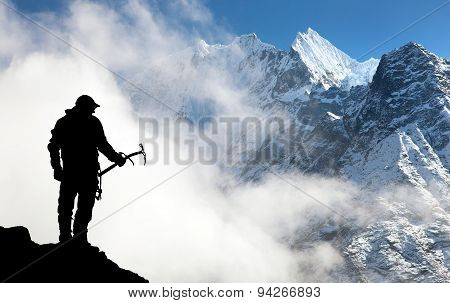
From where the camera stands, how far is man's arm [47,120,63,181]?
1274 centimetres

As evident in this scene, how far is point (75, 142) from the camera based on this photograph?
515 inches

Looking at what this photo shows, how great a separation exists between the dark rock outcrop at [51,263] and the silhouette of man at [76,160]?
65cm

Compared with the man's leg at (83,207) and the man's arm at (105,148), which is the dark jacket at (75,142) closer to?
the man's arm at (105,148)

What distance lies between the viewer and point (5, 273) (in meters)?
10.8

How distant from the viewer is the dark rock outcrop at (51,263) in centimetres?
1099

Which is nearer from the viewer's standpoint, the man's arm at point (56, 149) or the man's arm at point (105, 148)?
the man's arm at point (56, 149)

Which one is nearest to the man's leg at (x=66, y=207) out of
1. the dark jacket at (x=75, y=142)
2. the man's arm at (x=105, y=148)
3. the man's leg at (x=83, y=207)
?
the man's leg at (x=83, y=207)

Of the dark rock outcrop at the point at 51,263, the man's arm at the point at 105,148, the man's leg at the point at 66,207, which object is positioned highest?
the man's arm at the point at 105,148

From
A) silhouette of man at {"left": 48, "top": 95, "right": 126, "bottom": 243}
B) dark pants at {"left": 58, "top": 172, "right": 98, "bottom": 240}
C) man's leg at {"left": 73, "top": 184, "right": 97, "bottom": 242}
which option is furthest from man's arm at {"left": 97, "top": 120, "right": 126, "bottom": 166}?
man's leg at {"left": 73, "top": 184, "right": 97, "bottom": 242}

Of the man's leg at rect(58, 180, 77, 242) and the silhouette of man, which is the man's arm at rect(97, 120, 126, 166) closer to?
the silhouette of man

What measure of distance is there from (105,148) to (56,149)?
4.49ft

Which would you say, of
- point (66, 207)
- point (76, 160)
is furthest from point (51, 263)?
point (76, 160)

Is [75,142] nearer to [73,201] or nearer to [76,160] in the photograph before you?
[76,160]
